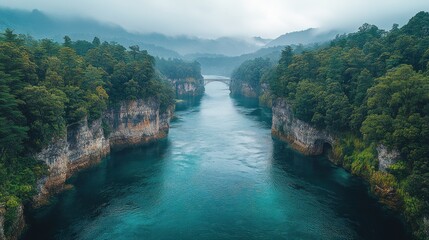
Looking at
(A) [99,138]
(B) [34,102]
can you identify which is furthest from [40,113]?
(A) [99,138]

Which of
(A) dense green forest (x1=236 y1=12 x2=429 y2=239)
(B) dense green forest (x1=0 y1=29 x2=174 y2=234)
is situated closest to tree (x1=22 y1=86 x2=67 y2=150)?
(B) dense green forest (x1=0 y1=29 x2=174 y2=234)

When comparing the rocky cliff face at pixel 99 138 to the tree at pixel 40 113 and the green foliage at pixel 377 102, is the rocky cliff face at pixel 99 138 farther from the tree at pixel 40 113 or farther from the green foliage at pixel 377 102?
the green foliage at pixel 377 102

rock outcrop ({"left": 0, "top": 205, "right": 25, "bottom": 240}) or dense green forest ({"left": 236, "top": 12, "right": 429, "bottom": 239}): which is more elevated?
dense green forest ({"left": 236, "top": 12, "right": 429, "bottom": 239})

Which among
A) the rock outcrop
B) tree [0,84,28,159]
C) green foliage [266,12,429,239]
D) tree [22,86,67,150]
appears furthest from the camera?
tree [22,86,67,150]

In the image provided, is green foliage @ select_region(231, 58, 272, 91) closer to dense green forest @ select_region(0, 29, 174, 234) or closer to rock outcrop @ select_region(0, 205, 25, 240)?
dense green forest @ select_region(0, 29, 174, 234)

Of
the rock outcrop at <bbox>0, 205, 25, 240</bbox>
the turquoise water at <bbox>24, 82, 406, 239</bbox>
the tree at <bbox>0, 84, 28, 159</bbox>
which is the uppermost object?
the tree at <bbox>0, 84, 28, 159</bbox>

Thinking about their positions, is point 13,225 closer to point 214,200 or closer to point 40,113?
point 40,113
